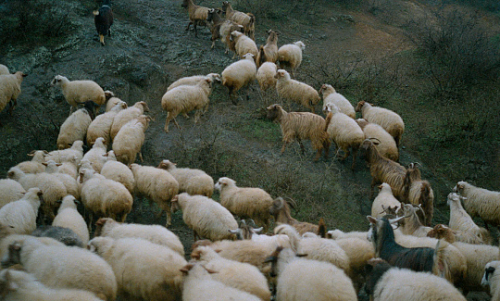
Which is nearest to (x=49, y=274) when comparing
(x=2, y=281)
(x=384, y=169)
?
(x=2, y=281)

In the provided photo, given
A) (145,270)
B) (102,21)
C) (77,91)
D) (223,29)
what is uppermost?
(102,21)

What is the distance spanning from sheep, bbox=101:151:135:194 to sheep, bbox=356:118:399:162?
515cm

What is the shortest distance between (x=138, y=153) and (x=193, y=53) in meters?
4.76

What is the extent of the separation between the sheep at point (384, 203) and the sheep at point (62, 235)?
193 inches

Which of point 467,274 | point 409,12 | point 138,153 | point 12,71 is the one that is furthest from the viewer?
point 409,12

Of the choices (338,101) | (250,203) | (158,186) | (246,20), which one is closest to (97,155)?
(158,186)

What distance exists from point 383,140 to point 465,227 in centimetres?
260

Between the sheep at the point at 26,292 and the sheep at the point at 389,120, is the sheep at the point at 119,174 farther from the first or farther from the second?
the sheep at the point at 389,120

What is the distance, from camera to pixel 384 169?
8164 millimetres

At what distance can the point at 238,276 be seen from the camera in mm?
4223

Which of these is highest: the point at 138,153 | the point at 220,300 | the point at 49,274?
the point at 220,300

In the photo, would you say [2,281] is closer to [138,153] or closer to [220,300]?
[220,300]

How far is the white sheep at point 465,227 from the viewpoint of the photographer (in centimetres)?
635

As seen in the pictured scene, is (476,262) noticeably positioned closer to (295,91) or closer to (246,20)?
Answer: (295,91)
